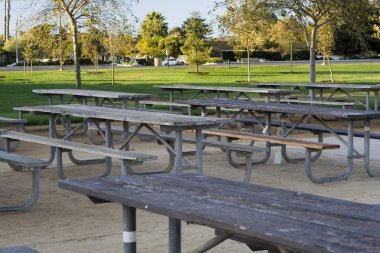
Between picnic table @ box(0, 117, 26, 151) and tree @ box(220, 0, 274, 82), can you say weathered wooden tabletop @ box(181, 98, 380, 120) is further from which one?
tree @ box(220, 0, 274, 82)

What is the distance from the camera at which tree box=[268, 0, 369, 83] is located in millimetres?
21891

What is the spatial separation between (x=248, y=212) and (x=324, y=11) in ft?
61.5

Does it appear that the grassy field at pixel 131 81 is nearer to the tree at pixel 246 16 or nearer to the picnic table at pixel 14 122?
the tree at pixel 246 16

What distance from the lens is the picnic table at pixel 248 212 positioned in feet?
11.0

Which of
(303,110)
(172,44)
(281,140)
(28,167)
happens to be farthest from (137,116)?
(172,44)

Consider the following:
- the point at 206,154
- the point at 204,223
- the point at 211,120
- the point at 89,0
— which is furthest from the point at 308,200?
the point at 89,0

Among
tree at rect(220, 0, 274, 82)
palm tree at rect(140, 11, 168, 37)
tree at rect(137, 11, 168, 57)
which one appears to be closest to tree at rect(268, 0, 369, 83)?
tree at rect(220, 0, 274, 82)

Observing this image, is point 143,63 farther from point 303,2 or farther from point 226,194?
point 226,194

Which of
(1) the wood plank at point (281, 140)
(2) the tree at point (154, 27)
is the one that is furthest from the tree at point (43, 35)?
(2) the tree at point (154, 27)

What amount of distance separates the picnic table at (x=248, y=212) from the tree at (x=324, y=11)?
1757 centimetres

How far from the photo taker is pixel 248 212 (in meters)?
3.87

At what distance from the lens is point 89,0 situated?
20844 mm

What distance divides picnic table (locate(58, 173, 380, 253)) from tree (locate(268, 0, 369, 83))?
57.6ft

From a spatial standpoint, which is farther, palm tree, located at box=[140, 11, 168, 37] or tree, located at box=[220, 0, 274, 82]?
palm tree, located at box=[140, 11, 168, 37]
